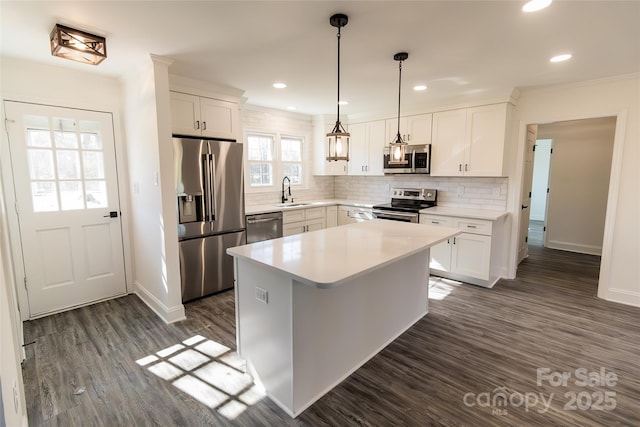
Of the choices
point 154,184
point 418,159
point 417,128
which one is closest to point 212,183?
point 154,184

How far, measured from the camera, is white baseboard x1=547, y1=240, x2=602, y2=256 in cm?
545

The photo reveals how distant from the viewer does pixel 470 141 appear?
13.6 feet

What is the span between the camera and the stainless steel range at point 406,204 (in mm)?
4371

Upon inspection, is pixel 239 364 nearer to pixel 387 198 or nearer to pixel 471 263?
pixel 471 263

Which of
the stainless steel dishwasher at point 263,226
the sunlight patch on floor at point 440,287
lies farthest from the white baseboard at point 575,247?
the stainless steel dishwasher at point 263,226

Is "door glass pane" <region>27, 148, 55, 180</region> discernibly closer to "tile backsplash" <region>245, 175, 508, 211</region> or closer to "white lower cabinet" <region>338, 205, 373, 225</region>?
"tile backsplash" <region>245, 175, 508, 211</region>

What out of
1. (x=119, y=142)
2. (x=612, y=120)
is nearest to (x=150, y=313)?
(x=119, y=142)

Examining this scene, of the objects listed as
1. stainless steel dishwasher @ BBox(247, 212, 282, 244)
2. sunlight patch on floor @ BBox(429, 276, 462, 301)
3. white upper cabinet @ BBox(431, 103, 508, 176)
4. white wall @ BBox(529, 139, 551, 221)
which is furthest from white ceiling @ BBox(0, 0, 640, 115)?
white wall @ BBox(529, 139, 551, 221)

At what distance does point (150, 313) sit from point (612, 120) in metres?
7.24

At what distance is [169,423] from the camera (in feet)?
6.00

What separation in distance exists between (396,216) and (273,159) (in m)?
2.16

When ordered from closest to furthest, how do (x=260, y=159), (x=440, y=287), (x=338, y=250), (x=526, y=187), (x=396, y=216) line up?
1. (x=338, y=250)
2. (x=440, y=287)
3. (x=396, y=216)
4. (x=526, y=187)
5. (x=260, y=159)

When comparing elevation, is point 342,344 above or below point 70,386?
above

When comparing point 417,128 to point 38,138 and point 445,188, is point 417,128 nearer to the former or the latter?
point 445,188
